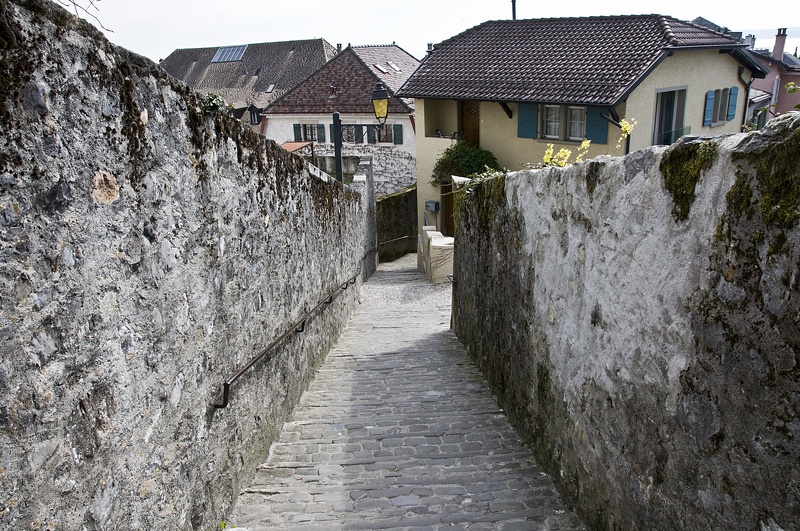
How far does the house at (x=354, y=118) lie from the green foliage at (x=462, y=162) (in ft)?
13.4

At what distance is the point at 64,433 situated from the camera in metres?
2.04

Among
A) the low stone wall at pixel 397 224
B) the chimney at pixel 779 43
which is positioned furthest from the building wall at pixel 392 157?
the chimney at pixel 779 43

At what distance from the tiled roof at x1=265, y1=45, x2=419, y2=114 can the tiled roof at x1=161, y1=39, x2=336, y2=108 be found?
28.2 feet

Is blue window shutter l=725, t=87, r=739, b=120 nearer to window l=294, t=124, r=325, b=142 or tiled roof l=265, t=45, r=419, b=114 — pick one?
tiled roof l=265, t=45, r=419, b=114

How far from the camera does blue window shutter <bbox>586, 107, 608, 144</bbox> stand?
533 inches

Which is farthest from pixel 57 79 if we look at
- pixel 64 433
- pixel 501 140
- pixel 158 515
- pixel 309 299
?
pixel 501 140

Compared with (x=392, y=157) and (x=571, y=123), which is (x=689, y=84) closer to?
(x=571, y=123)

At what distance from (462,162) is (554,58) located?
3.83m

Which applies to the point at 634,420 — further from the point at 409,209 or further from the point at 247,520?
the point at 409,209

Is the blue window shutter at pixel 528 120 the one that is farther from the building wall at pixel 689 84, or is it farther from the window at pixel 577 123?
the building wall at pixel 689 84

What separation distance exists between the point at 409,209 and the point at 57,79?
67.3ft

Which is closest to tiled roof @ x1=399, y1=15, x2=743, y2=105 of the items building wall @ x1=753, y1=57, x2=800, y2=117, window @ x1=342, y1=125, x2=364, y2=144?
window @ x1=342, y1=125, x2=364, y2=144

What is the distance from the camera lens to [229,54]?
3859 centimetres

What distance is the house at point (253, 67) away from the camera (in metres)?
34.8
